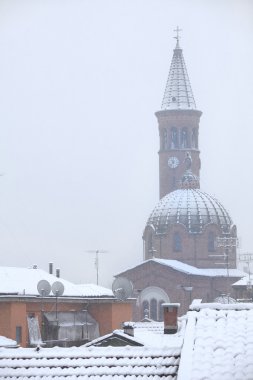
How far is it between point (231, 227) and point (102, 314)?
26.1 metres

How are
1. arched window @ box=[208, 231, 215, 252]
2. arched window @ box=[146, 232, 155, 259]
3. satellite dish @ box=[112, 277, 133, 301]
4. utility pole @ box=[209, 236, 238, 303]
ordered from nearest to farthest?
satellite dish @ box=[112, 277, 133, 301]
utility pole @ box=[209, 236, 238, 303]
arched window @ box=[208, 231, 215, 252]
arched window @ box=[146, 232, 155, 259]

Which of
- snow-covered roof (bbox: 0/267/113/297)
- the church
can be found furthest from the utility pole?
snow-covered roof (bbox: 0/267/113/297)

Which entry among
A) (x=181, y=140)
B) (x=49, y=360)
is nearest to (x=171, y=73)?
(x=181, y=140)

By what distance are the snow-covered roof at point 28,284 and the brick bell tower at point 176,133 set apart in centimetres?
2634

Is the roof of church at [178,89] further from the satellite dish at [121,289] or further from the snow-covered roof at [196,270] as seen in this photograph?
the satellite dish at [121,289]

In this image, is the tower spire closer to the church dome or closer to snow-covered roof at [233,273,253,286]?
the church dome

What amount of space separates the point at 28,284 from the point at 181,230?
2582 centimetres

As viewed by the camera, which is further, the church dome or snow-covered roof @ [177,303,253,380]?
the church dome

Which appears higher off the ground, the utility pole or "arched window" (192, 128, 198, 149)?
"arched window" (192, 128, 198, 149)

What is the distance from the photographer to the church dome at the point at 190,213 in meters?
66.6

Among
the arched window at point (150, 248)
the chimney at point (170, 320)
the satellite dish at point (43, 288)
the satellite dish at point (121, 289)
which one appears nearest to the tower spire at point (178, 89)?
the arched window at point (150, 248)

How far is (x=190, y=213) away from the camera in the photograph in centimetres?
6675

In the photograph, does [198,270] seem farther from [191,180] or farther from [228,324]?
[228,324]

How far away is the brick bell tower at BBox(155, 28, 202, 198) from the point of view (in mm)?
72625
